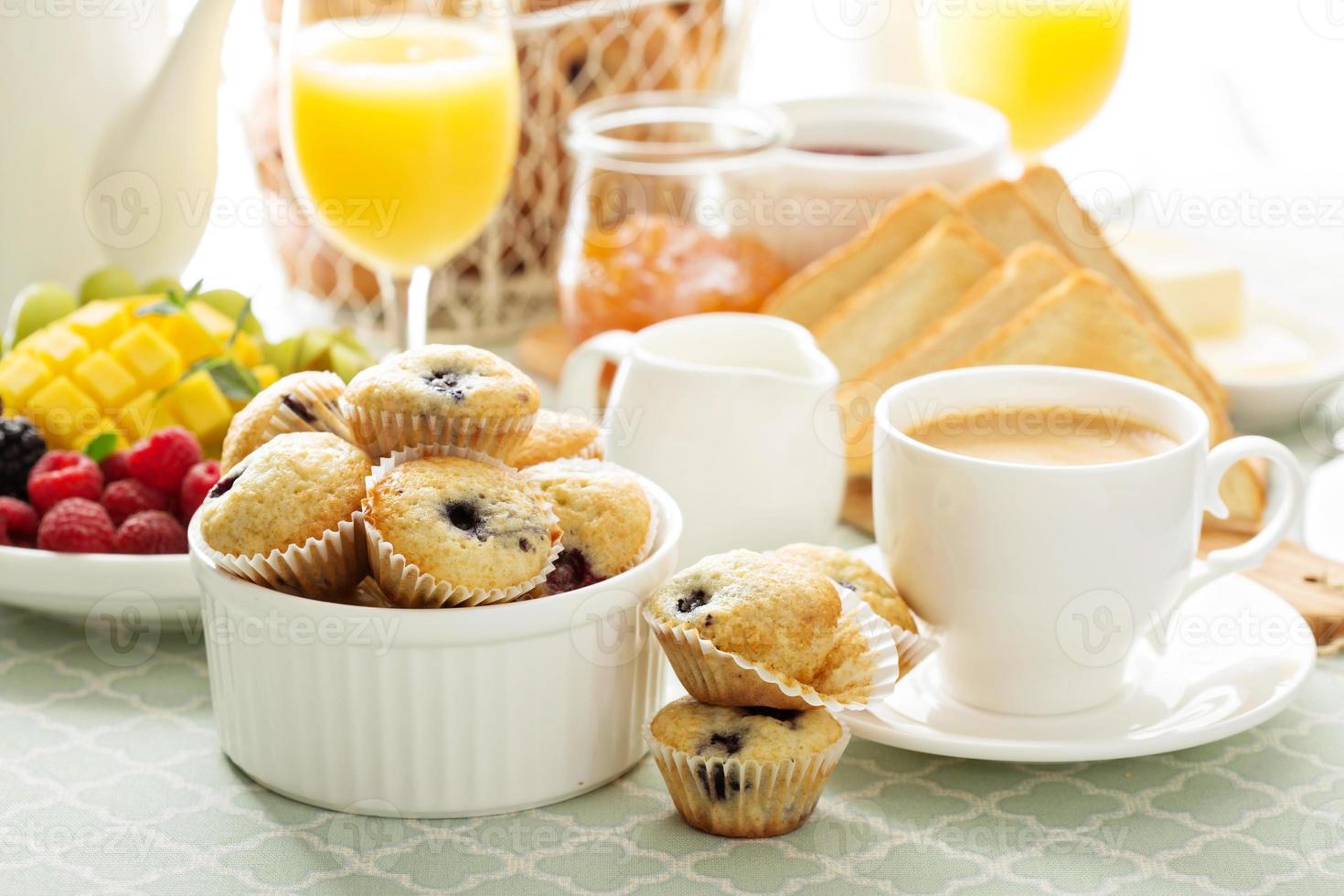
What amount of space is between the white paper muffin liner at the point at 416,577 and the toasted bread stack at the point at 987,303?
59cm

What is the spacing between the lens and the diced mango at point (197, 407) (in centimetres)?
126

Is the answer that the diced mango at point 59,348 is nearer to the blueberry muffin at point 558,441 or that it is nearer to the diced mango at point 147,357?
the diced mango at point 147,357

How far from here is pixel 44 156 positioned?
148 cm

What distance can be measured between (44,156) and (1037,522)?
1.07 metres

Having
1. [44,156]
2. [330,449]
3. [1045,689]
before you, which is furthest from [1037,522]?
[44,156]

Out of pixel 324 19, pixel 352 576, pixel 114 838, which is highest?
pixel 324 19

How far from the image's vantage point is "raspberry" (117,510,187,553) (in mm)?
1105

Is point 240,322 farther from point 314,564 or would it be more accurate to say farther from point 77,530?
point 314,564

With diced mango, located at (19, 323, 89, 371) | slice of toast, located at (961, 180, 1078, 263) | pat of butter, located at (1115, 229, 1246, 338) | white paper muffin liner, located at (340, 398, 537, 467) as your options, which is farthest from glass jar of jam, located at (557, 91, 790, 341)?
white paper muffin liner, located at (340, 398, 537, 467)

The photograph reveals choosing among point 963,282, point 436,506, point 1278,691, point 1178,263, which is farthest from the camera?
point 1178,263

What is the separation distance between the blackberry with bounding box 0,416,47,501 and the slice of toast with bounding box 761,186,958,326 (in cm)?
75

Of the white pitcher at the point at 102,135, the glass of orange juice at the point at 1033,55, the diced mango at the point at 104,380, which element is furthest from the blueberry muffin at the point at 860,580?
the glass of orange juice at the point at 1033,55

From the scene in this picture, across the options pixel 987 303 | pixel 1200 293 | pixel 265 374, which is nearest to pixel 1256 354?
pixel 1200 293

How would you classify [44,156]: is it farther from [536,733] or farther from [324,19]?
[536,733]
